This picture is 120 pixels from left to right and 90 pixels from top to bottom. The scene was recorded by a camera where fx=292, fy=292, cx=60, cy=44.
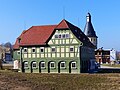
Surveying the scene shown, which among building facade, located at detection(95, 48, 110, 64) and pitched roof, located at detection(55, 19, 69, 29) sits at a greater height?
pitched roof, located at detection(55, 19, 69, 29)

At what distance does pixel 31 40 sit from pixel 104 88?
31.1 m

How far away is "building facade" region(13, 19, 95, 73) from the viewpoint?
167 feet

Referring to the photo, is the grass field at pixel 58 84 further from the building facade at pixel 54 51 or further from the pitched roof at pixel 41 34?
the pitched roof at pixel 41 34

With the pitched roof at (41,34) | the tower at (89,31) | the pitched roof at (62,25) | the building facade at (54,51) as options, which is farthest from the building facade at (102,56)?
the pitched roof at (62,25)

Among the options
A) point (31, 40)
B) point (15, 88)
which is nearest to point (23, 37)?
point (31, 40)

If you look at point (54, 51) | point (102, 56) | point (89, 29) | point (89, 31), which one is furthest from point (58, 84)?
point (102, 56)

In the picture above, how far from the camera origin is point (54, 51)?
5219 cm

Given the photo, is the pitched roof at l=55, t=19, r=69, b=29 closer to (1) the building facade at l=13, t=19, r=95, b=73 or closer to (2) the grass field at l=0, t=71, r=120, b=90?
(1) the building facade at l=13, t=19, r=95, b=73

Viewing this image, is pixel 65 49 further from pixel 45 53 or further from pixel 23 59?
pixel 23 59

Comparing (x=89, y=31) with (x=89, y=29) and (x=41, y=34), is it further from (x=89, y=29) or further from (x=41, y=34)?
(x=41, y=34)

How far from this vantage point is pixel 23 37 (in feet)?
184

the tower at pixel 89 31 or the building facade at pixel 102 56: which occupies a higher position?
the tower at pixel 89 31

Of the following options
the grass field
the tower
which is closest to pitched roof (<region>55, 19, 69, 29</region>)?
the grass field

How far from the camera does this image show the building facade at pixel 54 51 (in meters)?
50.8
